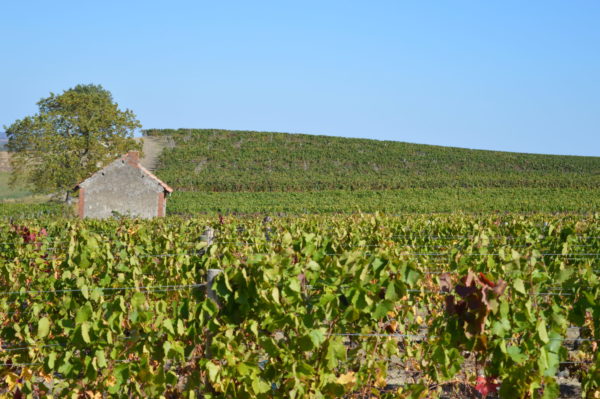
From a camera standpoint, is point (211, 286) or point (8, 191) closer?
point (211, 286)

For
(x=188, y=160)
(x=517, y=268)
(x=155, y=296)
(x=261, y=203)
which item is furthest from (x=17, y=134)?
(x=517, y=268)

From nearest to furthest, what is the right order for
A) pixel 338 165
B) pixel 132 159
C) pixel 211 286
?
pixel 211 286 < pixel 132 159 < pixel 338 165

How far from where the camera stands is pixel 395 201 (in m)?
53.4

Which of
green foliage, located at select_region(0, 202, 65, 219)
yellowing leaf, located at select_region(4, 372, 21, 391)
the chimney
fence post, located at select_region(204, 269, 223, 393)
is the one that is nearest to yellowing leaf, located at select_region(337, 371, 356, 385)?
fence post, located at select_region(204, 269, 223, 393)

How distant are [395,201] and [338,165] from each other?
28.5 m

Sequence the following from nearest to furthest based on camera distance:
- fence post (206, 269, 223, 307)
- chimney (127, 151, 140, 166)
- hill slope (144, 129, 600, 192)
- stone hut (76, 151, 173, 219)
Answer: fence post (206, 269, 223, 307) → stone hut (76, 151, 173, 219) → chimney (127, 151, 140, 166) → hill slope (144, 129, 600, 192)

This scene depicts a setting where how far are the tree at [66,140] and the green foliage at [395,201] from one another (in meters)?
6.60

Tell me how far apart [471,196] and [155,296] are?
177 ft

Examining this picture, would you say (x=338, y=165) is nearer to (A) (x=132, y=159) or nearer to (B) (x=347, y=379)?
(A) (x=132, y=159)

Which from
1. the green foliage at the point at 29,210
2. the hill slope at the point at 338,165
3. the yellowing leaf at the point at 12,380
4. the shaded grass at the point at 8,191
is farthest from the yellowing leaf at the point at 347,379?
the shaded grass at the point at 8,191

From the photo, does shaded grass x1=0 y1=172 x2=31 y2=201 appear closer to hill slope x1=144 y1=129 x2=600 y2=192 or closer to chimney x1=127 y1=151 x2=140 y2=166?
hill slope x1=144 y1=129 x2=600 y2=192

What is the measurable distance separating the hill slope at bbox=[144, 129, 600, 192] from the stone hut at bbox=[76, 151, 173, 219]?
34909 mm

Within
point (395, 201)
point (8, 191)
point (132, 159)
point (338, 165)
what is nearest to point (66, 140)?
point (132, 159)

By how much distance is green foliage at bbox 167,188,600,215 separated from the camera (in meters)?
46.7
